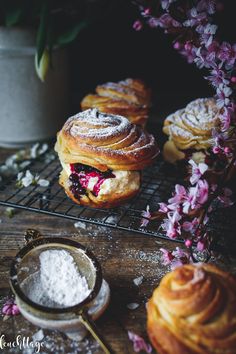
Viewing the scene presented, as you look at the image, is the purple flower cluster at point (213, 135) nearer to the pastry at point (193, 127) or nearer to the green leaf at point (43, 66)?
the pastry at point (193, 127)

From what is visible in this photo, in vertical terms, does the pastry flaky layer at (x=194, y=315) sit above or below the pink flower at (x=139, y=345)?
above

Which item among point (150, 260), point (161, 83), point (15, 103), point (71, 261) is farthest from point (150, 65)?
point (71, 261)

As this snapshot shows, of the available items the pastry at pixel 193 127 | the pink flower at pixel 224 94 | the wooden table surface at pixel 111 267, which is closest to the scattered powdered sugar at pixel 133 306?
the wooden table surface at pixel 111 267

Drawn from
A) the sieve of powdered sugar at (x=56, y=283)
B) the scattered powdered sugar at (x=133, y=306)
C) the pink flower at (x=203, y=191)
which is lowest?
the scattered powdered sugar at (x=133, y=306)

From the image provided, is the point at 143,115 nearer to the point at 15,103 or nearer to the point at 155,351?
the point at 15,103

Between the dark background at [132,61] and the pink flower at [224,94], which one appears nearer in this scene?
the pink flower at [224,94]

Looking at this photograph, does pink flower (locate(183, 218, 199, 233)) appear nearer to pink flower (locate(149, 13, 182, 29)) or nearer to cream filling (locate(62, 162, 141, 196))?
cream filling (locate(62, 162, 141, 196))
